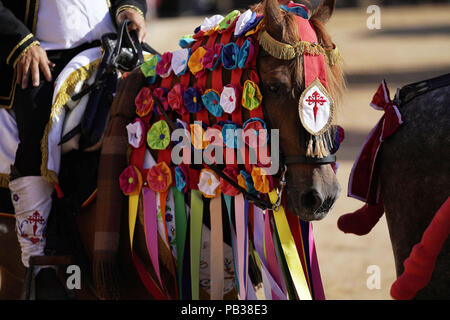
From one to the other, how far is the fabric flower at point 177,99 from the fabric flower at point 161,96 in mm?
58

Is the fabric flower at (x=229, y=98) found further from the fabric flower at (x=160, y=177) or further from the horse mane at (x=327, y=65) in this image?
the fabric flower at (x=160, y=177)

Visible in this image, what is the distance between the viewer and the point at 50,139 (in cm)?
313

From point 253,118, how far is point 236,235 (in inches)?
23.8

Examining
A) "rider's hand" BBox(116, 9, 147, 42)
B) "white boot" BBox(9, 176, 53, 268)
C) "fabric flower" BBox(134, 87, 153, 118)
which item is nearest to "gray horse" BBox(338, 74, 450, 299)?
"fabric flower" BBox(134, 87, 153, 118)

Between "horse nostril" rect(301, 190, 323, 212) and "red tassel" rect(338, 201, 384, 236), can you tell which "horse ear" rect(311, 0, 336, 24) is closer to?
"horse nostril" rect(301, 190, 323, 212)

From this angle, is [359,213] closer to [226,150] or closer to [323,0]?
Answer: [226,150]

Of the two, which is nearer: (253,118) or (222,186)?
(253,118)

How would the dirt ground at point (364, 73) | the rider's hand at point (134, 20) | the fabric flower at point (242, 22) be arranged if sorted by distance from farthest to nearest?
1. the dirt ground at point (364, 73)
2. the rider's hand at point (134, 20)
3. the fabric flower at point (242, 22)

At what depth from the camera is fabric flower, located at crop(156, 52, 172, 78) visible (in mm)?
2959

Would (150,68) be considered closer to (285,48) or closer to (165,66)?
(165,66)

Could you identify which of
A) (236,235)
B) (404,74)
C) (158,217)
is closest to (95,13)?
(158,217)

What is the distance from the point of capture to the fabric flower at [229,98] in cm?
263

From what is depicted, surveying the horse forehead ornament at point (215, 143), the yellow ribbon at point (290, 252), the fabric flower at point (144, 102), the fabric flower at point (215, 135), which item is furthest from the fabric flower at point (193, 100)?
the yellow ribbon at point (290, 252)

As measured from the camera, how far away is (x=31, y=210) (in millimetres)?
3213
